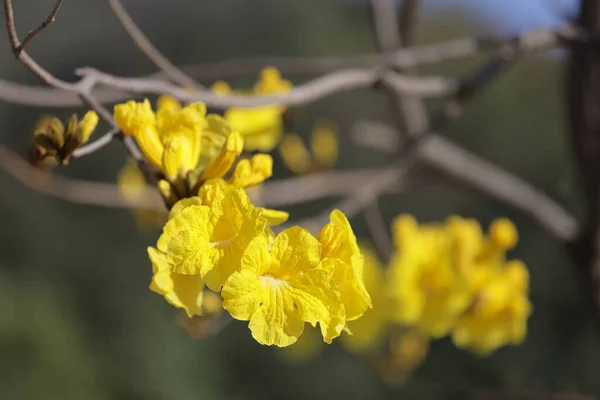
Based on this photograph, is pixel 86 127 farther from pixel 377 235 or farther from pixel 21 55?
pixel 377 235

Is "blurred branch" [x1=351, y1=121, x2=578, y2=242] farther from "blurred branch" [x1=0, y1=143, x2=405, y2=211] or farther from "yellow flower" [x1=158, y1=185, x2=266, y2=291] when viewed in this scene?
"yellow flower" [x1=158, y1=185, x2=266, y2=291]

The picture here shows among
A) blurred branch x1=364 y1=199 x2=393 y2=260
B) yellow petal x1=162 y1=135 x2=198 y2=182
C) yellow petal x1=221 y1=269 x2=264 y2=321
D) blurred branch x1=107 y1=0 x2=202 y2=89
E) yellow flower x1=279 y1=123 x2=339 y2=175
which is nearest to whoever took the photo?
yellow petal x1=221 y1=269 x2=264 y2=321

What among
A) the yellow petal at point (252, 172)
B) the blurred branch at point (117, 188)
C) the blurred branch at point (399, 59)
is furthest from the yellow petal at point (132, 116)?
the blurred branch at point (117, 188)

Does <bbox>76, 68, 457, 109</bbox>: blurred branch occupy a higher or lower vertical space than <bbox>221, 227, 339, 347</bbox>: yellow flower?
higher

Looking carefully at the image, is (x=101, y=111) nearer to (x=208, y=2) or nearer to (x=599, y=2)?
(x=599, y=2)

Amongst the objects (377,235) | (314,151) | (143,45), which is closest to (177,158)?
(143,45)

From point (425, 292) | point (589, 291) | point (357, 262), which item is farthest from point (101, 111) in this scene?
point (589, 291)

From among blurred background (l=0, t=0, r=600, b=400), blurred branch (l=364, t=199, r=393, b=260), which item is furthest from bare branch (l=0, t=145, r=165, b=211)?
blurred background (l=0, t=0, r=600, b=400)

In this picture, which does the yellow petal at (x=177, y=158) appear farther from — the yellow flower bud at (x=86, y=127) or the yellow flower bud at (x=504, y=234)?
the yellow flower bud at (x=504, y=234)
